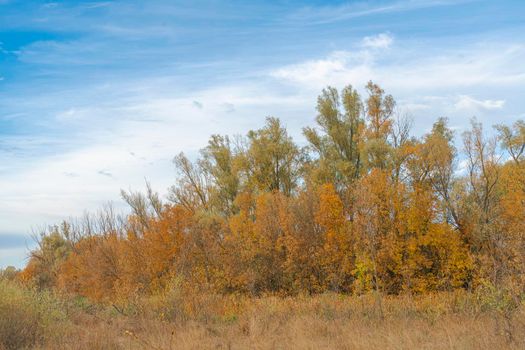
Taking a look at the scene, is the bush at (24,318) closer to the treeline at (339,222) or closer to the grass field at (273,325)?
the grass field at (273,325)

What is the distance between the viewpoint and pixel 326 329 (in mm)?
17406

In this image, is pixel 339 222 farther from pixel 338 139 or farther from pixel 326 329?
pixel 326 329

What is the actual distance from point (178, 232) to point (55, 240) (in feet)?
107

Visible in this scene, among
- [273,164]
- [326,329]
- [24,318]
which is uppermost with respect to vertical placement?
[273,164]

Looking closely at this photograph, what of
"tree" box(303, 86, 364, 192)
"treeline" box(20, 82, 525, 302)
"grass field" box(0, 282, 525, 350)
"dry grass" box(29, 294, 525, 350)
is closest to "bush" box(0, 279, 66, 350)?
"grass field" box(0, 282, 525, 350)

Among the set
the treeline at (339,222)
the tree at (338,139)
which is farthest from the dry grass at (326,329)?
the tree at (338,139)

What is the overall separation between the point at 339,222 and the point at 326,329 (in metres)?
27.0

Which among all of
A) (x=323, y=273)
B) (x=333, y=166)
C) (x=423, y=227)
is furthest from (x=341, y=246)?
(x=333, y=166)

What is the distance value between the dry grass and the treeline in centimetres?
1483

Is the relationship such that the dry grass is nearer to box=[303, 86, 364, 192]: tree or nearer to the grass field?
the grass field

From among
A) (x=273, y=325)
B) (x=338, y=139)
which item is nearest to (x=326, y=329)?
(x=273, y=325)

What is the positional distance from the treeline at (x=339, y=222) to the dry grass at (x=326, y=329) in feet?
48.7

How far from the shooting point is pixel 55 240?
70500mm

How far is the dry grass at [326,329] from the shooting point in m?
13.3
